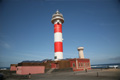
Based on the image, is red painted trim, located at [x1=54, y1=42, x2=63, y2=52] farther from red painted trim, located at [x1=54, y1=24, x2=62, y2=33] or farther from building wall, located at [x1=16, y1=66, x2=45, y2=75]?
building wall, located at [x1=16, y1=66, x2=45, y2=75]

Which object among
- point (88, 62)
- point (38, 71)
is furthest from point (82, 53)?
point (38, 71)

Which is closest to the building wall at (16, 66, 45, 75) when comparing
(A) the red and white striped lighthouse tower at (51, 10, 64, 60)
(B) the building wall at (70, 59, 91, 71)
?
(A) the red and white striped lighthouse tower at (51, 10, 64, 60)

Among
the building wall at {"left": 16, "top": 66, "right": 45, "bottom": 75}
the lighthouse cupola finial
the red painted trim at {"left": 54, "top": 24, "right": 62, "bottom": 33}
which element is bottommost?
the building wall at {"left": 16, "top": 66, "right": 45, "bottom": 75}

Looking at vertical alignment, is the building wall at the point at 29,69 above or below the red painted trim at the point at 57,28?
below

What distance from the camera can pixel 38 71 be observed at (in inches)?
1164

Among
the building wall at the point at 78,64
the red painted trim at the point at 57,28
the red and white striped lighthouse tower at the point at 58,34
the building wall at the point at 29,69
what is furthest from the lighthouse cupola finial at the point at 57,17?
the building wall at the point at 29,69

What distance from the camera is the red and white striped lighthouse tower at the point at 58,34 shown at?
1442 inches

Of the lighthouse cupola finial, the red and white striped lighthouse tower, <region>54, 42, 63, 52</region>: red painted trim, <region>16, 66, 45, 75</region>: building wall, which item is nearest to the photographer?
<region>16, 66, 45, 75</region>: building wall

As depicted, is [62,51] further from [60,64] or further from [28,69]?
[28,69]

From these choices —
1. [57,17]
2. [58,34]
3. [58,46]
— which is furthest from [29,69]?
[57,17]

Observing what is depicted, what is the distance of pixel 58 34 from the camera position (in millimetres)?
38406

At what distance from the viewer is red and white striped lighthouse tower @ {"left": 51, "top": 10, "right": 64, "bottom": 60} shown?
3663cm

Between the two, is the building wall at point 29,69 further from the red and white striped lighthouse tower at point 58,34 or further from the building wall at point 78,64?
the building wall at point 78,64

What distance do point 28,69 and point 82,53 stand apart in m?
29.5
